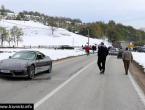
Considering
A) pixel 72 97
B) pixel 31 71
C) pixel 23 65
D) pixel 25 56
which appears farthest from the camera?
pixel 25 56

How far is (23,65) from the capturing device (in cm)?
886

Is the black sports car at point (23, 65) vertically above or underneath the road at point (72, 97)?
above

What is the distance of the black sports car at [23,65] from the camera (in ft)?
28.4

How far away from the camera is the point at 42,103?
560 cm

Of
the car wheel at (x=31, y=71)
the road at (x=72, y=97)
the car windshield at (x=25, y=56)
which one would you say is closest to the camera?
the road at (x=72, y=97)

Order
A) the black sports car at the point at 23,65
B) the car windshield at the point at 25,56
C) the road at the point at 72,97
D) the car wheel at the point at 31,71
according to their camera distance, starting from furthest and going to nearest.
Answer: the car windshield at the point at 25,56
the car wheel at the point at 31,71
the black sports car at the point at 23,65
the road at the point at 72,97

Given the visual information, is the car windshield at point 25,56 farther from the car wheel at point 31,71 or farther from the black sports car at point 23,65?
the car wheel at point 31,71

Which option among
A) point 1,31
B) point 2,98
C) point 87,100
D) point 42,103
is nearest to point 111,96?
point 87,100

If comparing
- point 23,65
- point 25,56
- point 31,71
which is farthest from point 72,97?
point 25,56

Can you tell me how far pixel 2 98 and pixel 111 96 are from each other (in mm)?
3605

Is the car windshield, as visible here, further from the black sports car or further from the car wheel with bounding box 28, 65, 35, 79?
the car wheel with bounding box 28, 65, 35, 79

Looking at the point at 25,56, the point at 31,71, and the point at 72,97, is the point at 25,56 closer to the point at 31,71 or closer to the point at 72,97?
the point at 31,71

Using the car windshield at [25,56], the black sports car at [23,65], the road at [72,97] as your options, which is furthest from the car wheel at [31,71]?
the road at [72,97]

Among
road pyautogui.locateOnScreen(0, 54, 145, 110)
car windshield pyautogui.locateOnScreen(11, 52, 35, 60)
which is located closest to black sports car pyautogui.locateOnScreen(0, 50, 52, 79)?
car windshield pyautogui.locateOnScreen(11, 52, 35, 60)
